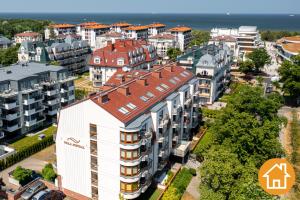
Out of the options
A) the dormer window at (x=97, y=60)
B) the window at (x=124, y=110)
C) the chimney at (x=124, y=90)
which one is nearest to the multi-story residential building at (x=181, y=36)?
the dormer window at (x=97, y=60)

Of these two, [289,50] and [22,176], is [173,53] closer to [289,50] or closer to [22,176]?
[289,50]

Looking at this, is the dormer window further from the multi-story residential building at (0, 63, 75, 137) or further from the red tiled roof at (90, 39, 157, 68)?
the multi-story residential building at (0, 63, 75, 137)

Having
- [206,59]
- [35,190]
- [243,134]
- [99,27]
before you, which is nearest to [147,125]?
[243,134]

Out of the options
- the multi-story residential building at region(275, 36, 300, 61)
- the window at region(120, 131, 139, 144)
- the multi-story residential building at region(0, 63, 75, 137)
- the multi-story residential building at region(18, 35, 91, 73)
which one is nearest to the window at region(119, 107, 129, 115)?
the window at region(120, 131, 139, 144)

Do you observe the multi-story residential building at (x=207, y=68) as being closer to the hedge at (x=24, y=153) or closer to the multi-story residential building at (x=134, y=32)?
the hedge at (x=24, y=153)

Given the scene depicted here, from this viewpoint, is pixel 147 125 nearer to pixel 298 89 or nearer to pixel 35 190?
pixel 35 190

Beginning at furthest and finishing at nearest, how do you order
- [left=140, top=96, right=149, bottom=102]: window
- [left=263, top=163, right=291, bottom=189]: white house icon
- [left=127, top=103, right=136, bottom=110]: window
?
[left=140, top=96, right=149, bottom=102]: window < [left=127, top=103, right=136, bottom=110]: window < [left=263, top=163, right=291, bottom=189]: white house icon
